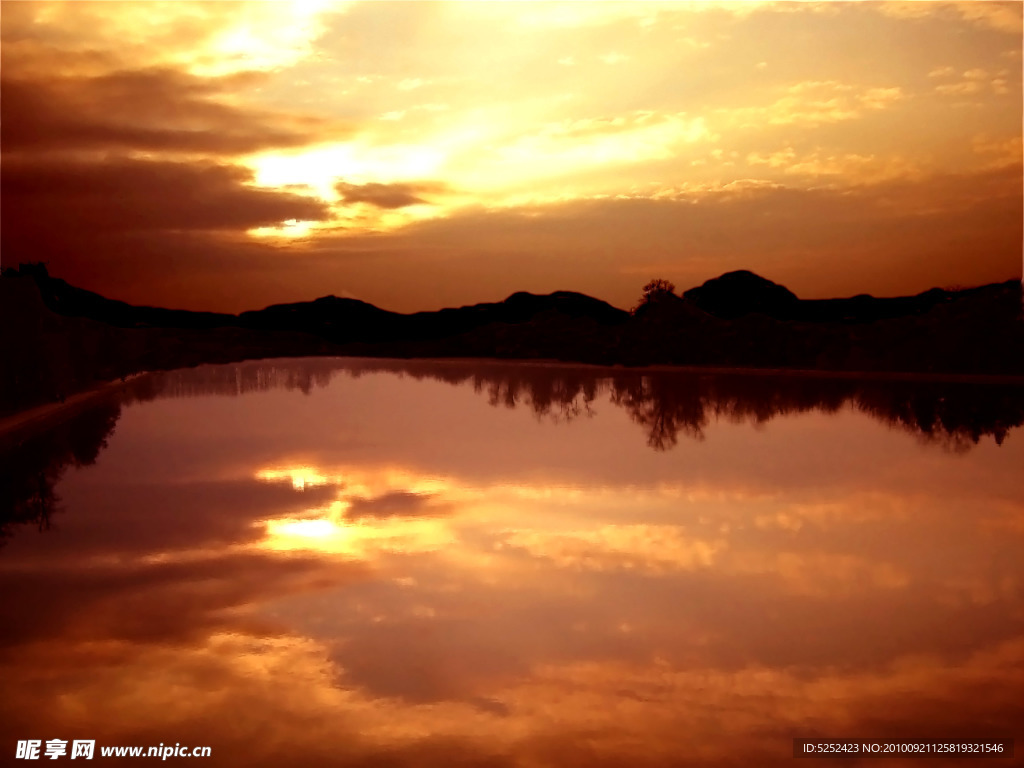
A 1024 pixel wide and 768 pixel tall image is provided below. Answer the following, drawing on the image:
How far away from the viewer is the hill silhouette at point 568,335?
34594 mm

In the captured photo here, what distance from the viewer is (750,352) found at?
61406 millimetres

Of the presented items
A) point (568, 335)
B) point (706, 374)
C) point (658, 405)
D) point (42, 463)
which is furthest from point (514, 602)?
point (568, 335)

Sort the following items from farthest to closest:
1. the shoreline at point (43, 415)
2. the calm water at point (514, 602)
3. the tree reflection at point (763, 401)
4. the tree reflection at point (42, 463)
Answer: the shoreline at point (43, 415) < the tree reflection at point (763, 401) < the tree reflection at point (42, 463) < the calm water at point (514, 602)

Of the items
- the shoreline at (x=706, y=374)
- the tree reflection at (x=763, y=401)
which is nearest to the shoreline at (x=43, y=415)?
the shoreline at (x=706, y=374)

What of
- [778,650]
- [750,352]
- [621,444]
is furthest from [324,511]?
[750,352]

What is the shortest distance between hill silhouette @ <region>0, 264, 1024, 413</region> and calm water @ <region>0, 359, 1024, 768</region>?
644 inches

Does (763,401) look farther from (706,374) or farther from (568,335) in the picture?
(568,335)

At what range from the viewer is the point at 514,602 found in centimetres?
848

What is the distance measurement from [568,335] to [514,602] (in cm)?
8535

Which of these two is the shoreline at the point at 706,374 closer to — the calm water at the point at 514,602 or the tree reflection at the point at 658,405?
the tree reflection at the point at 658,405

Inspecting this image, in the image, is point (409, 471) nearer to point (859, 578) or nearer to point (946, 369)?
point (859, 578)

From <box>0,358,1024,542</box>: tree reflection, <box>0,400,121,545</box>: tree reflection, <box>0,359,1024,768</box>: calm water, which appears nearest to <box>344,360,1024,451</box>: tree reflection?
<box>0,358,1024,542</box>: tree reflection

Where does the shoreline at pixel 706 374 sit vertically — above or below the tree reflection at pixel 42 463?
above

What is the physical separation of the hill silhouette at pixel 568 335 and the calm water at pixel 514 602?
1635cm
